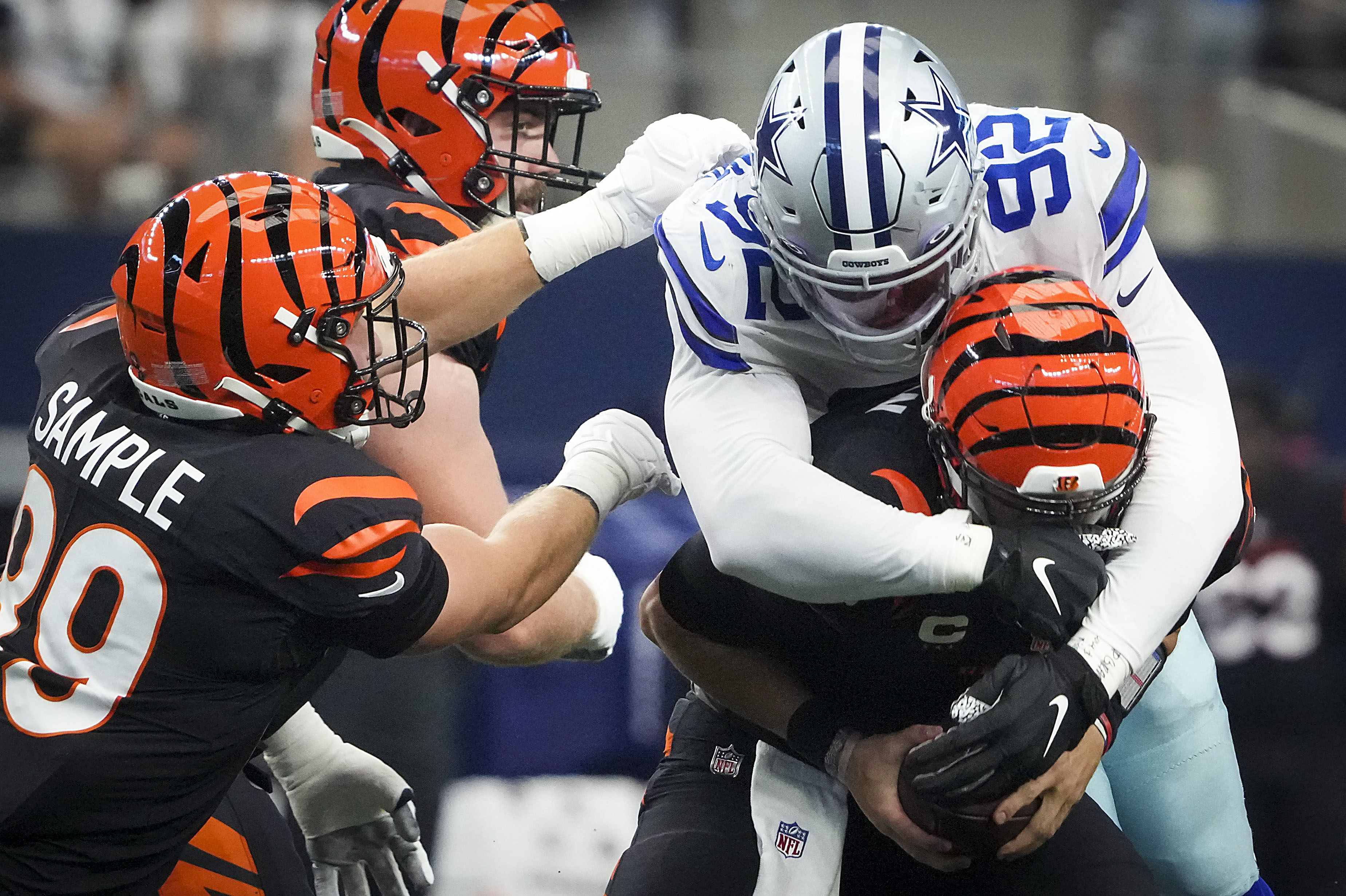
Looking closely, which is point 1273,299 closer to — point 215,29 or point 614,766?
point 614,766

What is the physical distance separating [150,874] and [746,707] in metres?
1.01

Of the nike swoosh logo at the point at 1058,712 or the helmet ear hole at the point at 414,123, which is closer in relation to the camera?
the nike swoosh logo at the point at 1058,712

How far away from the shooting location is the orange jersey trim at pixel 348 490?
2.34 meters

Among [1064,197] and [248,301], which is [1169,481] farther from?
[248,301]

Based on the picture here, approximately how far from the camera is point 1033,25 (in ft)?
25.5

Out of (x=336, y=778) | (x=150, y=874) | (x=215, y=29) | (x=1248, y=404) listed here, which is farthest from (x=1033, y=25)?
(x=150, y=874)

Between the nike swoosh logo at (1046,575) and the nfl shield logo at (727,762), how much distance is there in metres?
0.76

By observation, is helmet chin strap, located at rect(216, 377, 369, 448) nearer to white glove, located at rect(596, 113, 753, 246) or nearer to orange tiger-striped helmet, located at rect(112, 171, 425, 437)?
orange tiger-striped helmet, located at rect(112, 171, 425, 437)

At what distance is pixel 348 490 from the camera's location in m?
2.39

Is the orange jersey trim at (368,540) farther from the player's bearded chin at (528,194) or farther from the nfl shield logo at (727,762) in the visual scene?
the player's bearded chin at (528,194)

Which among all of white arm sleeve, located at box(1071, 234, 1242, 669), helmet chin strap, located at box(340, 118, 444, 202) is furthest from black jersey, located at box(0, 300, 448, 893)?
helmet chin strap, located at box(340, 118, 444, 202)

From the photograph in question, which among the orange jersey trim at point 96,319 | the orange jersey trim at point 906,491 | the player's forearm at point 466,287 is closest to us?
the orange jersey trim at point 906,491

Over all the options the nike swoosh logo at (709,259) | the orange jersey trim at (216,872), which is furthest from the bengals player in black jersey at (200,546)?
the nike swoosh logo at (709,259)

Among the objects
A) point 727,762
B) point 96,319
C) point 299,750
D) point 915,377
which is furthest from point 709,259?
point 299,750
